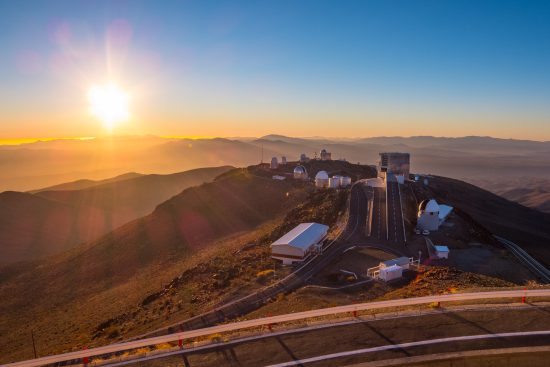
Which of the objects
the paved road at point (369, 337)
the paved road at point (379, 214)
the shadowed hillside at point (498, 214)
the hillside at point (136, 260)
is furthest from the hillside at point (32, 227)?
the shadowed hillside at point (498, 214)

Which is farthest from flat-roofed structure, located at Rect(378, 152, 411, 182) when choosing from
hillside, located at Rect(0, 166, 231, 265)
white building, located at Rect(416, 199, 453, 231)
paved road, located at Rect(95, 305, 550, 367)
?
hillside, located at Rect(0, 166, 231, 265)

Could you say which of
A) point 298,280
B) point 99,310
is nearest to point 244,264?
point 298,280

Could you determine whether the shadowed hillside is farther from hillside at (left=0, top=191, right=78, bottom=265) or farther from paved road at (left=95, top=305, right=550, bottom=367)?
hillside at (left=0, top=191, right=78, bottom=265)

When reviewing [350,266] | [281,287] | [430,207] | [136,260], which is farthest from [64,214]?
[430,207]

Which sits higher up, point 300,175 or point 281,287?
point 300,175

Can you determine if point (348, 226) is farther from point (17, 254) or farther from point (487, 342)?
point (17, 254)

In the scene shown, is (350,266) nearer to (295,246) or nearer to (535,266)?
(295,246)
